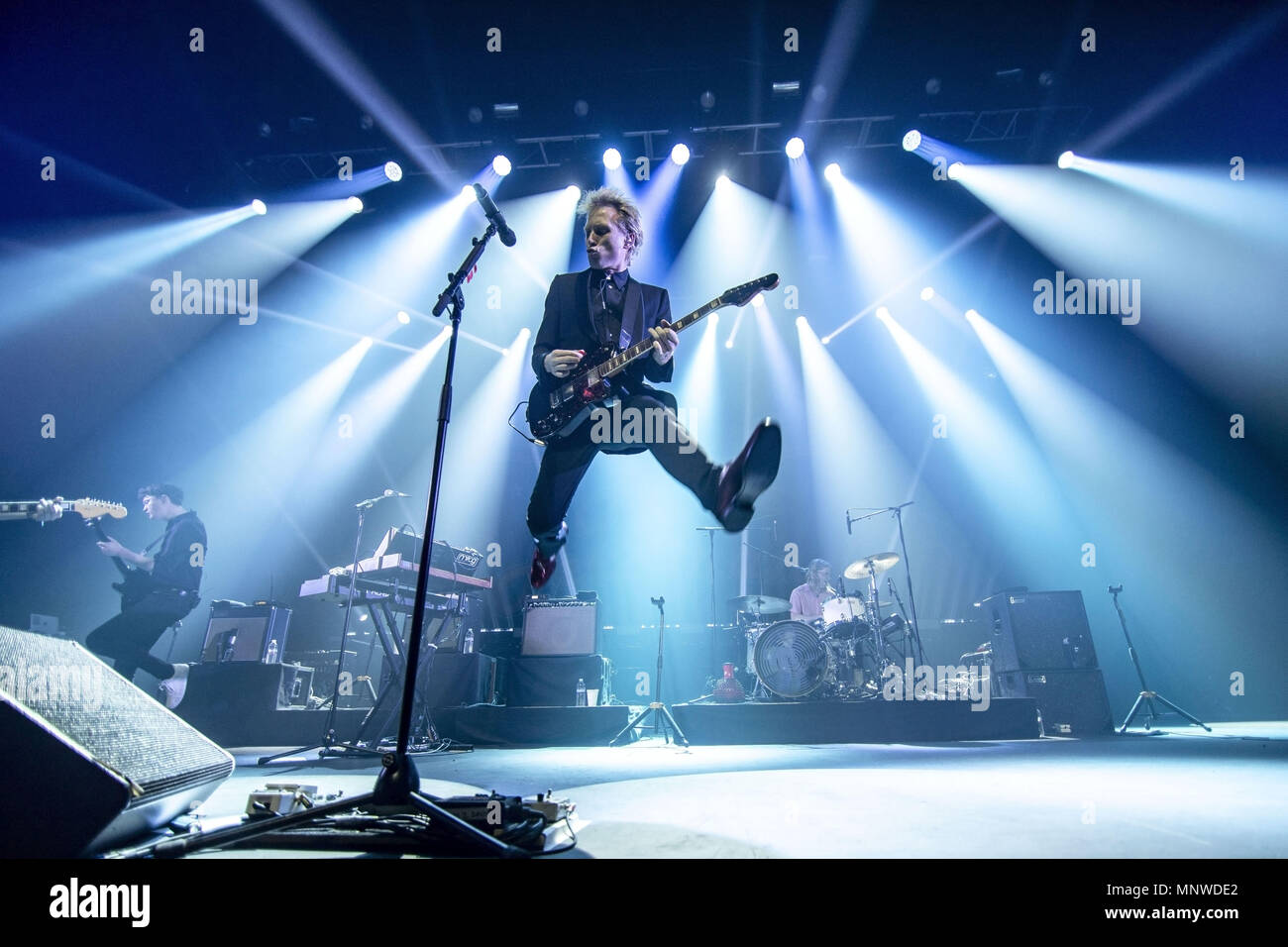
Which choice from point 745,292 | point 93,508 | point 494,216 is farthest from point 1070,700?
point 93,508

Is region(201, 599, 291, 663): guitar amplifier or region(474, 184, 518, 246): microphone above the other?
region(474, 184, 518, 246): microphone

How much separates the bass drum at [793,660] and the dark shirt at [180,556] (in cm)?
609

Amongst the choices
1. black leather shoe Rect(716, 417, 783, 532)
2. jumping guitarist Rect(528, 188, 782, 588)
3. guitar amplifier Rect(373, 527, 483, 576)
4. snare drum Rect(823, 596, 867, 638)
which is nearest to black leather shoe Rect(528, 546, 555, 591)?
jumping guitarist Rect(528, 188, 782, 588)

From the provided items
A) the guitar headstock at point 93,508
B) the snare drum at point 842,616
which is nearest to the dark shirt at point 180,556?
the guitar headstock at point 93,508

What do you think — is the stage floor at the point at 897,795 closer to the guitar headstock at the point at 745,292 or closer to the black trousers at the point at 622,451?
the black trousers at the point at 622,451

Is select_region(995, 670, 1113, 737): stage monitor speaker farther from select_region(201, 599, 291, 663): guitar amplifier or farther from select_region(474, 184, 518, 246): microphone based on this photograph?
select_region(201, 599, 291, 663): guitar amplifier

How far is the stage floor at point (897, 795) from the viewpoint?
5.84ft

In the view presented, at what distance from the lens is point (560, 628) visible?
719 cm

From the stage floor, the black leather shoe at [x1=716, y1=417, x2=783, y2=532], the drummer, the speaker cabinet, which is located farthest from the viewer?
the drummer

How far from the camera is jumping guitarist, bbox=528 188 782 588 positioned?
2.58m

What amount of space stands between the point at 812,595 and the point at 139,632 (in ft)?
25.1

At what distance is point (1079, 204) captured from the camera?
7738 mm

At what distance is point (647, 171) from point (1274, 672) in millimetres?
11380
